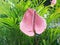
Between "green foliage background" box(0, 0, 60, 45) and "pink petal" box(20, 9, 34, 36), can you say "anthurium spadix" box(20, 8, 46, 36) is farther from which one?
"green foliage background" box(0, 0, 60, 45)

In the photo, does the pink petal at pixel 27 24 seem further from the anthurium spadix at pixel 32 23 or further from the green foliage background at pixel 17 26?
the green foliage background at pixel 17 26

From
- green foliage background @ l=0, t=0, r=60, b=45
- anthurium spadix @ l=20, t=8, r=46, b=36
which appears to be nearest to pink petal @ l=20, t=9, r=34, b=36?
anthurium spadix @ l=20, t=8, r=46, b=36

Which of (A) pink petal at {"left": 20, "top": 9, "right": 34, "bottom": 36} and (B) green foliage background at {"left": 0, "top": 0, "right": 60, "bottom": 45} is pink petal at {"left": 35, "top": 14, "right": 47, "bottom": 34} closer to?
(A) pink petal at {"left": 20, "top": 9, "right": 34, "bottom": 36}

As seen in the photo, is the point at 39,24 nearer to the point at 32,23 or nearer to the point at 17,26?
the point at 32,23

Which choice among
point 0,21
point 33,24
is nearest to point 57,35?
point 33,24

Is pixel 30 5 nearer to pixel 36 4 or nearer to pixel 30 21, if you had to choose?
pixel 36 4

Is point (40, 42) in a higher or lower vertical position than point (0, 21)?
lower

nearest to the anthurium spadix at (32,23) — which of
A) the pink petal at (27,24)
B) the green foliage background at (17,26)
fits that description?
the pink petal at (27,24)

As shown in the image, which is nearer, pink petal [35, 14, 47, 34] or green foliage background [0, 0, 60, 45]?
pink petal [35, 14, 47, 34]
